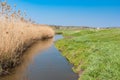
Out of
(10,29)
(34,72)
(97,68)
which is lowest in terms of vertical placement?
(34,72)

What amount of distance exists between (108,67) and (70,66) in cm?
453

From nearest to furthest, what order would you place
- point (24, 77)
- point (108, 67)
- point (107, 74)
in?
point (107, 74) < point (108, 67) < point (24, 77)

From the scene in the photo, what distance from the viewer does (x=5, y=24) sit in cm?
1453

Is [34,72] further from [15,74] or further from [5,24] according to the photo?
[5,24]

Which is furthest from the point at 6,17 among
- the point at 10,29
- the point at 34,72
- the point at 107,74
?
the point at 107,74

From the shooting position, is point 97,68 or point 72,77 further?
point 72,77

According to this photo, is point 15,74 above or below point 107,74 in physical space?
below

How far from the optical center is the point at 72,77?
470 inches

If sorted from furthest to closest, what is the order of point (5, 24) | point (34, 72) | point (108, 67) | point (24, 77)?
point (5, 24), point (34, 72), point (24, 77), point (108, 67)

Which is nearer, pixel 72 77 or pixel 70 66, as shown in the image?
pixel 72 77

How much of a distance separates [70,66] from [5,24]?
4708mm

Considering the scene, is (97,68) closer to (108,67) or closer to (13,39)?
(108,67)

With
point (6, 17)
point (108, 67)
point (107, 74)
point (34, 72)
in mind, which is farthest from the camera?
point (6, 17)

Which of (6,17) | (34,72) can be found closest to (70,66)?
(34,72)
